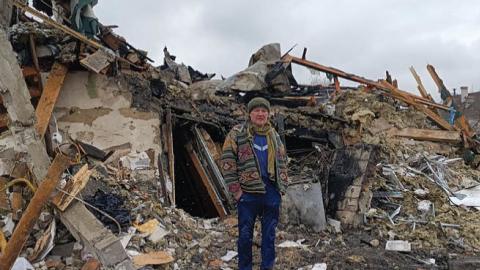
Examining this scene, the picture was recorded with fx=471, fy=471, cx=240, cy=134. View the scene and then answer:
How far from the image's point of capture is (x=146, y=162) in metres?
6.45

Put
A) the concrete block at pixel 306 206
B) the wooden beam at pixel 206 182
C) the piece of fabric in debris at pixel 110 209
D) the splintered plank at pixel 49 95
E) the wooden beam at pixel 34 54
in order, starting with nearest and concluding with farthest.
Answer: the piece of fabric in debris at pixel 110 209 → the splintered plank at pixel 49 95 → the wooden beam at pixel 34 54 → the concrete block at pixel 306 206 → the wooden beam at pixel 206 182

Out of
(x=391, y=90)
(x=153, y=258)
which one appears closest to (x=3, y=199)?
(x=153, y=258)

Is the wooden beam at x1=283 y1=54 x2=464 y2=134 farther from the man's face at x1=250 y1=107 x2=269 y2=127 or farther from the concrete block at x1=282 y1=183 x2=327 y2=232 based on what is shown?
the man's face at x1=250 y1=107 x2=269 y2=127

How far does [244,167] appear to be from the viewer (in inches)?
166

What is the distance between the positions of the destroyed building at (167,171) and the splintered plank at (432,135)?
259 millimetres

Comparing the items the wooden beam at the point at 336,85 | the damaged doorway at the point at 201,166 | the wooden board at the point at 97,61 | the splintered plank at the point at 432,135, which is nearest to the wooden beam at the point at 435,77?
the splintered plank at the point at 432,135

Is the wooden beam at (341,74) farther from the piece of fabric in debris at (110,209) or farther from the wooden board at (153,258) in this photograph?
the wooden board at (153,258)

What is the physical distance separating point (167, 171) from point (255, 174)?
9.34 ft

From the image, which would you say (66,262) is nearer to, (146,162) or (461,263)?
(146,162)

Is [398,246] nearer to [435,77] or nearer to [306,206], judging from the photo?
[306,206]

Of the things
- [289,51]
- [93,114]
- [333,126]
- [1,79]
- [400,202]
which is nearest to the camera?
[1,79]

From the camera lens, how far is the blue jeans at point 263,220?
14.0 feet

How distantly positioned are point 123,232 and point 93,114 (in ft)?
6.59

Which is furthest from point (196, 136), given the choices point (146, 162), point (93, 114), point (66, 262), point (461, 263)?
point (461, 263)
